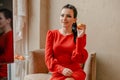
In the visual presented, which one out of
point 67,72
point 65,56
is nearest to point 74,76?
point 67,72

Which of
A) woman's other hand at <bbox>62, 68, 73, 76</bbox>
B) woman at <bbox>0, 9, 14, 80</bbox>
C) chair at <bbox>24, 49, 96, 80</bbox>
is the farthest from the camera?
chair at <bbox>24, 49, 96, 80</bbox>

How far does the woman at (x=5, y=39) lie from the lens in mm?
620

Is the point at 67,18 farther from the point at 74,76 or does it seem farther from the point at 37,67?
the point at 37,67

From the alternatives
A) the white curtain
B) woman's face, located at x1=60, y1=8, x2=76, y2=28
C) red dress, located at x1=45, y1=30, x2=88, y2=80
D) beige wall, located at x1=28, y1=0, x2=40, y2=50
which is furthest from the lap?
beige wall, located at x1=28, y1=0, x2=40, y2=50

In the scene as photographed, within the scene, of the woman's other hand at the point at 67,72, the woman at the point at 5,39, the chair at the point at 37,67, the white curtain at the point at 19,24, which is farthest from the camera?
the white curtain at the point at 19,24

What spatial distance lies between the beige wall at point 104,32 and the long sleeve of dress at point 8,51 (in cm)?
205

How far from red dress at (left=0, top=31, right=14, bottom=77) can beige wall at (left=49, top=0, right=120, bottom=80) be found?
2056 millimetres

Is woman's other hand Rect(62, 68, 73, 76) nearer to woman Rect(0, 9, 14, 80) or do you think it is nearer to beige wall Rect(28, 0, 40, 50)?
woman Rect(0, 9, 14, 80)

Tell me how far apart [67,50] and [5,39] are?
1264 millimetres

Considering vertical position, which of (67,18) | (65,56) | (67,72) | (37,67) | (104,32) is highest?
(67,18)

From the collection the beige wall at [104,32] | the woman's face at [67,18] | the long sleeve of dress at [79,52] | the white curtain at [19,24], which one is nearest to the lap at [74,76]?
the long sleeve of dress at [79,52]

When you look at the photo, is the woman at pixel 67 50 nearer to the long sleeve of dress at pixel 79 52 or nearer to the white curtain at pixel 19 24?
the long sleeve of dress at pixel 79 52

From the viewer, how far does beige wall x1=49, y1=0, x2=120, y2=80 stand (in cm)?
255

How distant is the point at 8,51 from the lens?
0.64 meters
